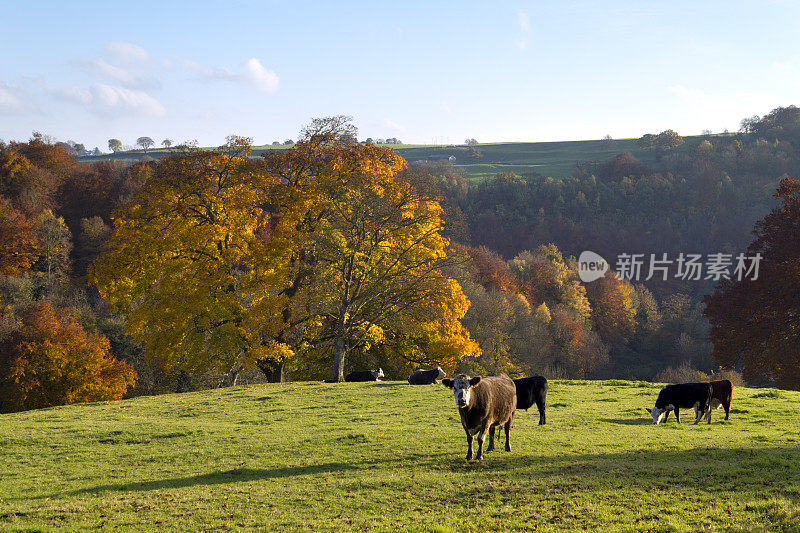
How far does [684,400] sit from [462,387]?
11626 mm

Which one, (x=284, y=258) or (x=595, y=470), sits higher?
(x=284, y=258)

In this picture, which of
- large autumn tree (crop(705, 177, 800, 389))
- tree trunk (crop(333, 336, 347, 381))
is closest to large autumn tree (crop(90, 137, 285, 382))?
tree trunk (crop(333, 336, 347, 381))

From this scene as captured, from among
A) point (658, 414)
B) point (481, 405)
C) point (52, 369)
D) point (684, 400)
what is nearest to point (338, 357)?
point (52, 369)

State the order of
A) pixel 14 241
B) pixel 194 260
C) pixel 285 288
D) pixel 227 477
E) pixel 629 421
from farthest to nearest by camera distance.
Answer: pixel 14 241 → pixel 285 288 → pixel 194 260 → pixel 629 421 → pixel 227 477

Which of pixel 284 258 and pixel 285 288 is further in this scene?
pixel 285 288

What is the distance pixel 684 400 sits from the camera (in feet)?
74.7

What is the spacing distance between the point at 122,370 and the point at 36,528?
3808cm

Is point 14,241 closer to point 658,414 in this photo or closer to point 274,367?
point 274,367

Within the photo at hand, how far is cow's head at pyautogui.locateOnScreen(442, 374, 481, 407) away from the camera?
50.0 feet

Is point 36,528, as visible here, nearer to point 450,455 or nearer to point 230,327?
point 450,455

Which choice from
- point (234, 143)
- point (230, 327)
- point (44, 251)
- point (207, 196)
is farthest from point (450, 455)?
point (44, 251)

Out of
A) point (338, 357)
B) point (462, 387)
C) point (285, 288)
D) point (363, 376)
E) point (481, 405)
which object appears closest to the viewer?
point (462, 387)

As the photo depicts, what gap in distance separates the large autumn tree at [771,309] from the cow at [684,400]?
22971 mm
